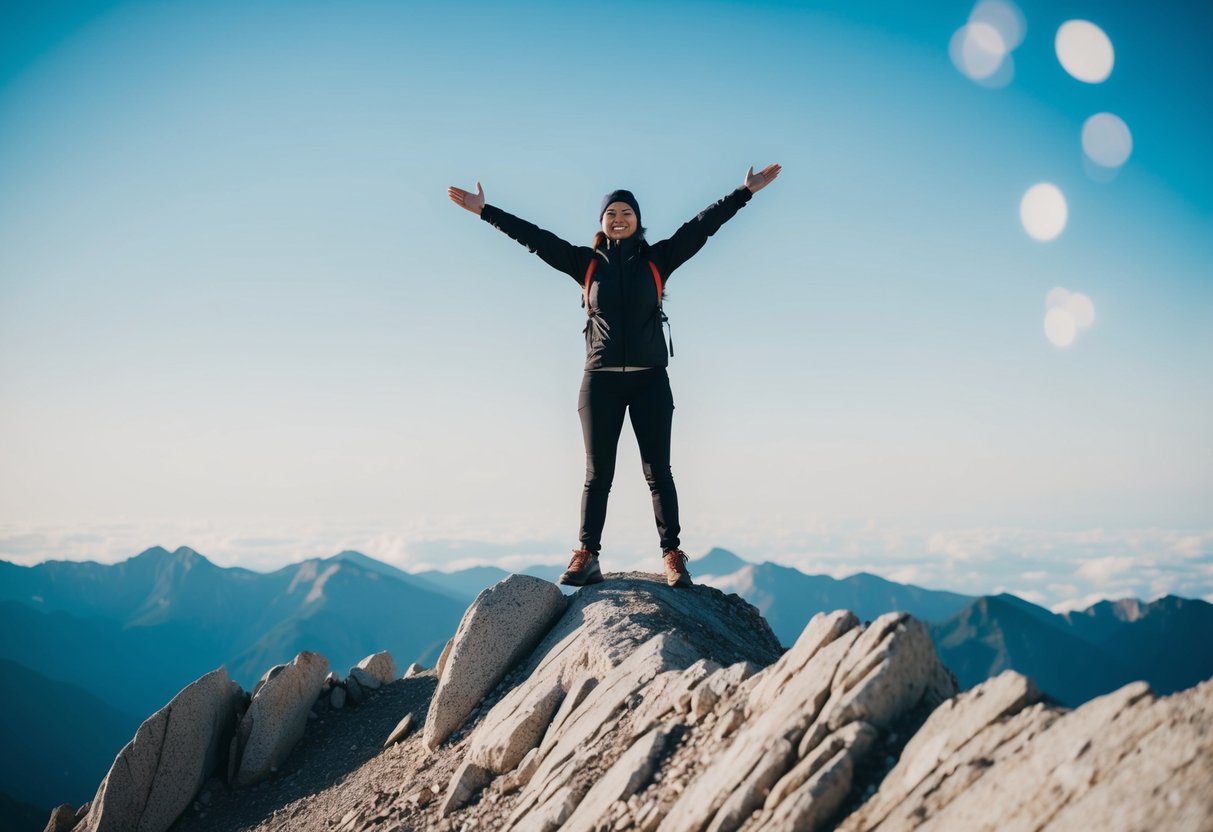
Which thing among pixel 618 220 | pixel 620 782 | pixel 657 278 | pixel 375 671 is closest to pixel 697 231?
pixel 657 278

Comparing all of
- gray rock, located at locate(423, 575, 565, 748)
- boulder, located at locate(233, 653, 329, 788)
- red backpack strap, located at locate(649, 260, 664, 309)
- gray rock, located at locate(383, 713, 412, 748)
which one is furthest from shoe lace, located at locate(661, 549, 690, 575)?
boulder, located at locate(233, 653, 329, 788)

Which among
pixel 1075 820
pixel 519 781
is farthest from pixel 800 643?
pixel 519 781

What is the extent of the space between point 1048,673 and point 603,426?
231213mm

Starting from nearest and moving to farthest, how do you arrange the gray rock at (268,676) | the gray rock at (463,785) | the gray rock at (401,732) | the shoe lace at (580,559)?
the gray rock at (463,785)
the shoe lace at (580,559)
the gray rock at (401,732)
the gray rock at (268,676)

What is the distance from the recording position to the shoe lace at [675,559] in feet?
41.0

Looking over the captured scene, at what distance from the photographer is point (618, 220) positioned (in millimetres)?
11828

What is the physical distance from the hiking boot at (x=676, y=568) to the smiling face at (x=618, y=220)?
17.5 feet

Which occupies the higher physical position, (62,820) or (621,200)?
(621,200)

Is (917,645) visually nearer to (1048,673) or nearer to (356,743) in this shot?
(356,743)

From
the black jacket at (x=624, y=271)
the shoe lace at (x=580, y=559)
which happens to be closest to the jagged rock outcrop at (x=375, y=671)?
the shoe lace at (x=580, y=559)

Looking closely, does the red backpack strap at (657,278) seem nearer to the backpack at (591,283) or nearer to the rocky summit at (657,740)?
the backpack at (591,283)

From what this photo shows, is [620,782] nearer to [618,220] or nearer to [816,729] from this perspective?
[816,729]

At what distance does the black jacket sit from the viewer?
11523mm

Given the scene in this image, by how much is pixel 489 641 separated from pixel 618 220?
286 inches
